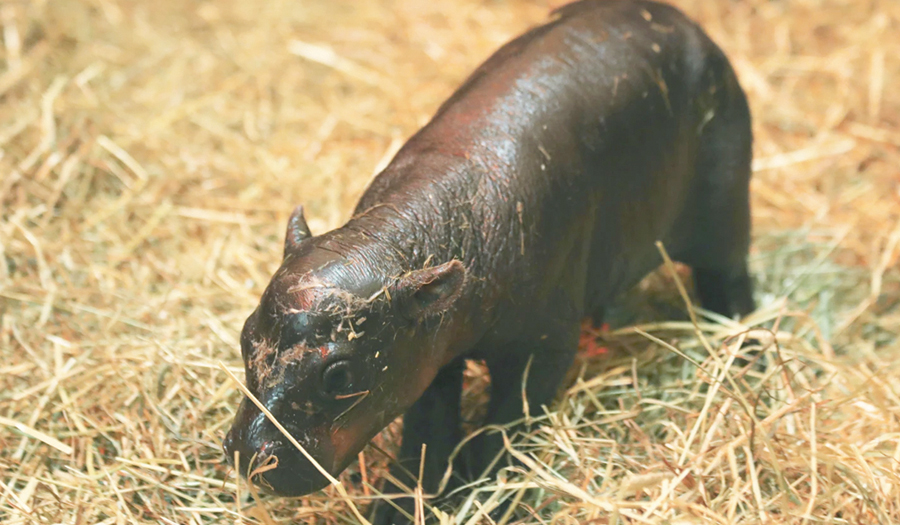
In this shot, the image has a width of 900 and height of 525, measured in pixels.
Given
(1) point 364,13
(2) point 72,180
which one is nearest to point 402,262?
(2) point 72,180

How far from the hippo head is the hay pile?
0.73 ft

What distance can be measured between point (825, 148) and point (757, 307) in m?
1.67

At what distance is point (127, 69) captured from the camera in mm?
5637

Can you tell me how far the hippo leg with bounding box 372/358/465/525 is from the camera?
3072 mm

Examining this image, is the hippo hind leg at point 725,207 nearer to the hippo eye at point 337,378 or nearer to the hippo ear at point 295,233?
the hippo ear at point 295,233

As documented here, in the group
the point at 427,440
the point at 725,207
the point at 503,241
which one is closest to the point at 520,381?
the point at 427,440

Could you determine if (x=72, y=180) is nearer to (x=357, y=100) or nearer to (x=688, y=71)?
(x=357, y=100)

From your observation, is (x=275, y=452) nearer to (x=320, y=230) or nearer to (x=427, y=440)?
(x=427, y=440)

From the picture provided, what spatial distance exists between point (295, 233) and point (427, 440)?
2.73 ft

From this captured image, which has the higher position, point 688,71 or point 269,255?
point 688,71

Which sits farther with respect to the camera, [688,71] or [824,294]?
[824,294]

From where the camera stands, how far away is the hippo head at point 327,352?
2502mm

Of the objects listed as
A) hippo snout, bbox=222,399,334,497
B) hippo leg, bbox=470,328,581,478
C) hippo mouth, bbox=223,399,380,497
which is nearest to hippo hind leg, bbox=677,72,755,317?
hippo leg, bbox=470,328,581,478

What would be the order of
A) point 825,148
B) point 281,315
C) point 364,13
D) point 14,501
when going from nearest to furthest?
point 281,315 → point 14,501 → point 825,148 → point 364,13
